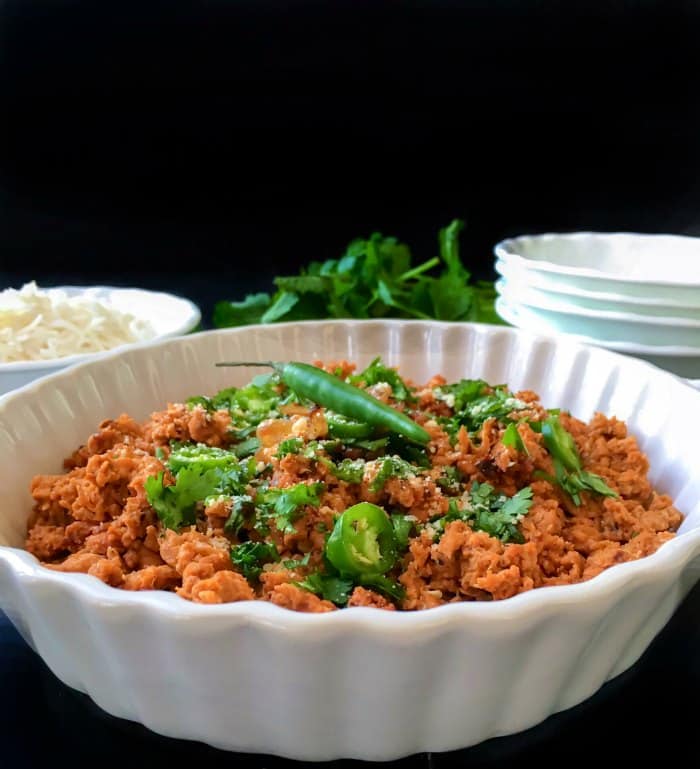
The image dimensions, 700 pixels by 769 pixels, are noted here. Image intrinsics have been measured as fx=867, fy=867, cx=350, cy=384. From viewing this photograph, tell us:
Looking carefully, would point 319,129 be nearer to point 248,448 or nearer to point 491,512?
point 248,448

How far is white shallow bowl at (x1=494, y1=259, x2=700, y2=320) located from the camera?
2264 millimetres

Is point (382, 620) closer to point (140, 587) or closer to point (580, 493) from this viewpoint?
point (140, 587)

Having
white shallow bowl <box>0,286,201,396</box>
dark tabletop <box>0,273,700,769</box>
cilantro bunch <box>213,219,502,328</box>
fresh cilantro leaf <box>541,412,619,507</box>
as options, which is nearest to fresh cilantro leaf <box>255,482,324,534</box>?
dark tabletop <box>0,273,700,769</box>

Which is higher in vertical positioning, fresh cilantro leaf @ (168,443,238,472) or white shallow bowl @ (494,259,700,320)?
fresh cilantro leaf @ (168,443,238,472)

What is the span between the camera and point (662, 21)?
3.58 m

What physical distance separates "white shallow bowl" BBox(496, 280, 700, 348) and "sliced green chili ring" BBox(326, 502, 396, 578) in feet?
4.11

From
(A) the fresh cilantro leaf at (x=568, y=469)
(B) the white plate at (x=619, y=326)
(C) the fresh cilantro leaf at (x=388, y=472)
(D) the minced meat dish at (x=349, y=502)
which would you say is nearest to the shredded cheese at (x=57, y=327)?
(D) the minced meat dish at (x=349, y=502)

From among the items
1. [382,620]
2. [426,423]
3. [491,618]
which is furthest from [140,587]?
[426,423]

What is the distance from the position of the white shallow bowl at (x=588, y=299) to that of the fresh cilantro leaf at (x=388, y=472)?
1.09 m

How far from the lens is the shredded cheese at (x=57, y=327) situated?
8.11 ft

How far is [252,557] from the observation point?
51.3 inches

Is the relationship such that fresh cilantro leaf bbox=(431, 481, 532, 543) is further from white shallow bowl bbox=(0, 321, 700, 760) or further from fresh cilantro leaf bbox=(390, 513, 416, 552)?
white shallow bowl bbox=(0, 321, 700, 760)

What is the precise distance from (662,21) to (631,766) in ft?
10.5

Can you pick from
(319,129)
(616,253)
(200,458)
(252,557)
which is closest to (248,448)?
(200,458)
